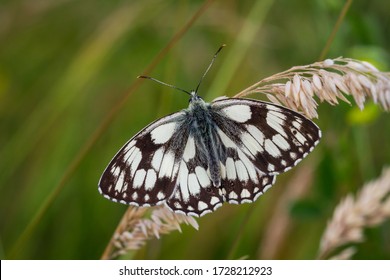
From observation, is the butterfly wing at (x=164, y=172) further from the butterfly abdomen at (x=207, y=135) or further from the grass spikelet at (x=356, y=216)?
the grass spikelet at (x=356, y=216)

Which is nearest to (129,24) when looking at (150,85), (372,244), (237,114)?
(150,85)

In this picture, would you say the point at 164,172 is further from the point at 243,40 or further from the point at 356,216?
the point at 243,40

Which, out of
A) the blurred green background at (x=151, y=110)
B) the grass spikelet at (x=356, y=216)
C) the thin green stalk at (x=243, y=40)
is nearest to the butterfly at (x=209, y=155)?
the blurred green background at (x=151, y=110)

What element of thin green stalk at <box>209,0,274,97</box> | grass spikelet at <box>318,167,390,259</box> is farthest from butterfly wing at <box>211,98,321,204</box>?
thin green stalk at <box>209,0,274,97</box>

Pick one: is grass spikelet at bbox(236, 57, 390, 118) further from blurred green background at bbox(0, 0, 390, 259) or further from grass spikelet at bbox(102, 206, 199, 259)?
blurred green background at bbox(0, 0, 390, 259)

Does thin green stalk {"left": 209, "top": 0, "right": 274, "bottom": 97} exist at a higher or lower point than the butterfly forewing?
higher

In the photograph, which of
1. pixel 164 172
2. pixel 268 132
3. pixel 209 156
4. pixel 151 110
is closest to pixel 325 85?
pixel 268 132

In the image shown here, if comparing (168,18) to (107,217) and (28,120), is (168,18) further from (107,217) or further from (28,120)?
(107,217)

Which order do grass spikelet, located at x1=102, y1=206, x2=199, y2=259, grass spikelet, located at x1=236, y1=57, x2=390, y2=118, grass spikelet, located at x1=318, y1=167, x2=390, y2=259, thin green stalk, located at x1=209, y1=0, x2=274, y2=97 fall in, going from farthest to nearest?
thin green stalk, located at x1=209, y1=0, x2=274, y2=97, grass spikelet, located at x1=318, y1=167, x2=390, y2=259, grass spikelet, located at x1=102, y1=206, x2=199, y2=259, grass spikelet, located at x1=236, y1=57, x2=390, y2=118

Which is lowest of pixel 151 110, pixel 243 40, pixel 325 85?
pixel 325 85
